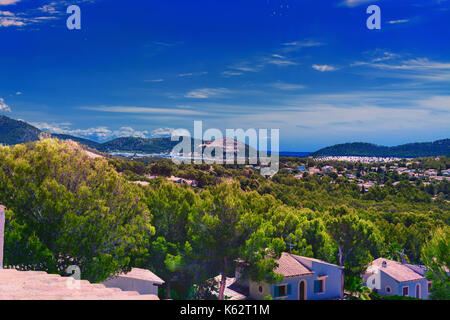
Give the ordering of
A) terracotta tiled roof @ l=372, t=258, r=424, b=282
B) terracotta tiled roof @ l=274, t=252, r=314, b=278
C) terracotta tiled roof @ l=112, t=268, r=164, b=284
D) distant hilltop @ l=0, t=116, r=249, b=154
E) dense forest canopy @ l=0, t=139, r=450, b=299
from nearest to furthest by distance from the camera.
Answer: dense forest canopy @ l=0, t=139, r=450, b=299, terracotta tiled roof @ l=112, t=268, r=164, b=284, terracotta tiled roof @ l=274, t=252, r=314, b=278, terracotta tiled roof @ l=372, t=258, r=424, b=282, distant hilltop @ l=0, t=116, r=249, b=154

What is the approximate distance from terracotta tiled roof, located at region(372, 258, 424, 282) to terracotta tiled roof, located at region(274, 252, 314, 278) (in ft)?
38.8

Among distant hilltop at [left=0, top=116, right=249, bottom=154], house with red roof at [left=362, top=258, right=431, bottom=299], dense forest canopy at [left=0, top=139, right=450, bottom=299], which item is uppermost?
distant hilltop at [left=0, top=116, right=249, bottom=154]

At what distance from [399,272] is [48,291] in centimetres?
3351

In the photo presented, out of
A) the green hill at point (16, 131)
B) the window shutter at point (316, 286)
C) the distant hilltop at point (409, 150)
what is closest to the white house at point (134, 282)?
the window shutter at point (316, 286)

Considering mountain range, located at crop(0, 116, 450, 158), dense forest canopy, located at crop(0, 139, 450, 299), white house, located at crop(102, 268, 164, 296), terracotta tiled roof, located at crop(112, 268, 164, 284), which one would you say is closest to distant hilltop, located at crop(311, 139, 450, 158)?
mountain range, located at crop(0, 116, 450, 158)

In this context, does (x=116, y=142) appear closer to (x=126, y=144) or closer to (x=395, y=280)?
(x=126, y=144)

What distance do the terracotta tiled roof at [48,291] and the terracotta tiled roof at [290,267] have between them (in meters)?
16.3

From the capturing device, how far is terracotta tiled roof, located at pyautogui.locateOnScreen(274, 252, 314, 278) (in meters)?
24.2

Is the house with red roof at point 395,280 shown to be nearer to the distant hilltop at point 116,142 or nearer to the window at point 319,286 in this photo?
the window at point 319,286

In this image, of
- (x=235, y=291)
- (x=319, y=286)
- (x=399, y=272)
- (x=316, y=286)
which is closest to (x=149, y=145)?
(x=399, y=272)

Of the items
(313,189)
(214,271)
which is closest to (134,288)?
(214,271)

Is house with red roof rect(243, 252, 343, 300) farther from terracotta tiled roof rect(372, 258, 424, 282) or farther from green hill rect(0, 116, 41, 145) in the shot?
green hill rect(0, 116, 41, 145)

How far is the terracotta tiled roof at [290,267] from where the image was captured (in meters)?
24.2
